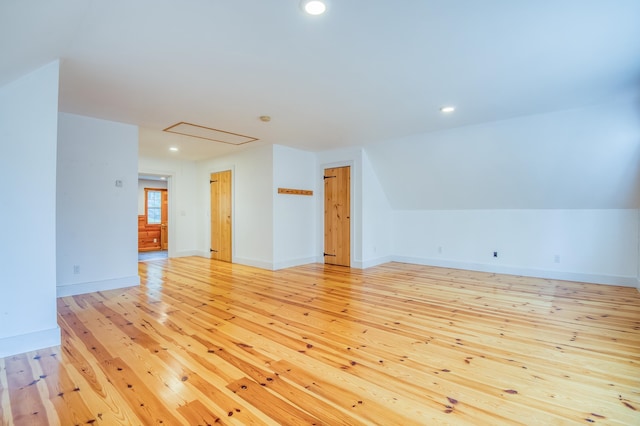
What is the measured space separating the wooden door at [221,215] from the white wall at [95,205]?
2267mm

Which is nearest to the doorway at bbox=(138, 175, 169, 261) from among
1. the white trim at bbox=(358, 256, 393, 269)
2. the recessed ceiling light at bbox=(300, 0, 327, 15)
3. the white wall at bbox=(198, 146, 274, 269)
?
the white wall at bbox=(198, 146, 274, 269)

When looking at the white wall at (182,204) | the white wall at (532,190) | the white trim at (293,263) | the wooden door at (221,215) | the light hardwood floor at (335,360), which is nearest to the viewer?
the light hardwood floor at (335,360)

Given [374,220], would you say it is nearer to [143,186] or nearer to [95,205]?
[95,205]

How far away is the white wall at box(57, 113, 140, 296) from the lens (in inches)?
156

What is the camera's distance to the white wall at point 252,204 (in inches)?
226

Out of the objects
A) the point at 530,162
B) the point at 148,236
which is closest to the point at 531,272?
the point at 530,162

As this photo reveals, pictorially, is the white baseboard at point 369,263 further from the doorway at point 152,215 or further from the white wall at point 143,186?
the white wall at point 143,186

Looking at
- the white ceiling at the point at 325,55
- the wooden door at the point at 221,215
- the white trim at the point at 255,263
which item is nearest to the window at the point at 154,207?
the wooden door at the point at 221,215

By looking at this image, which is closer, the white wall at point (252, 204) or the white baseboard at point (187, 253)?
the white wall at point (252, 204)

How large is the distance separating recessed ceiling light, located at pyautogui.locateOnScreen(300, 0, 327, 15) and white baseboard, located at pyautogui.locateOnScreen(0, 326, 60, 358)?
3.14 m

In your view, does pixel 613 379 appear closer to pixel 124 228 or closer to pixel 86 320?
pixel 86 320

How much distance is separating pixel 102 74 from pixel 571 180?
592 cm

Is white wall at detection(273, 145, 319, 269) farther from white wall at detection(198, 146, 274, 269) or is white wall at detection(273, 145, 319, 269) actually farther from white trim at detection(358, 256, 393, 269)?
white trim at detection(358, 256, 393, 269)

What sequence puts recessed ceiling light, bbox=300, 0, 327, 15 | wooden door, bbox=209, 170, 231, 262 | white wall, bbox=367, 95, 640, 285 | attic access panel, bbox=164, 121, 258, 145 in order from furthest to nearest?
wooden door, bbox=209, 170, 231, 262, attic access panel, bbox=164, 121, 258, 145, white wall, bbox=367, 95, 640, 285, recessed ceiling light, bbox=300, 0, 327, 15
